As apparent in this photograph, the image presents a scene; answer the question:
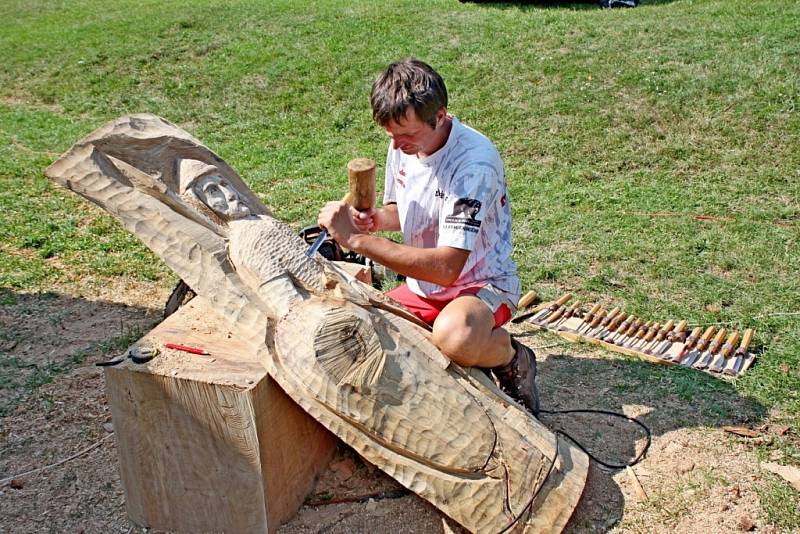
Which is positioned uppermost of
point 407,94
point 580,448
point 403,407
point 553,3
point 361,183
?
point 407,94

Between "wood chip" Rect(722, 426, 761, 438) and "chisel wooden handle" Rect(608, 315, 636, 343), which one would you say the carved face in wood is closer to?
"chisel wooden handle" Rect(608, 315, 636, 343)

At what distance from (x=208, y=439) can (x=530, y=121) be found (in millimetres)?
5843

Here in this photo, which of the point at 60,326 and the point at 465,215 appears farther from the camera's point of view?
the point at 60,326

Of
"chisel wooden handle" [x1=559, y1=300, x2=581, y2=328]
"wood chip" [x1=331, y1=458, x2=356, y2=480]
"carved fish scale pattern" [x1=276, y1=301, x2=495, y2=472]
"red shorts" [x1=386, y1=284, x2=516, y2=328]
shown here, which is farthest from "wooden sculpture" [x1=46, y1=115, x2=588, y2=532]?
"chisel wooden handle" [x1=559, y1=300, x2=581, y2=328]

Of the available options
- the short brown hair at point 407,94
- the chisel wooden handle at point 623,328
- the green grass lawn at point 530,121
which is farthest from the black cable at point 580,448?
the short brown hair at point 407,94

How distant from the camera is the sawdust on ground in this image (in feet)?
9.18

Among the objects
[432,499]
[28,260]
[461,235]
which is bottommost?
[28,260]

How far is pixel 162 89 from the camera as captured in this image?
9492mm

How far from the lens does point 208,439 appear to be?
260cm

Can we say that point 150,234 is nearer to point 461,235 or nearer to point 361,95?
point 461,235

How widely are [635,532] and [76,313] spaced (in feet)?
10.8

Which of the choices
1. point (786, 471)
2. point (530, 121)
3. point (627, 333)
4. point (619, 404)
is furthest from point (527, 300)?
point (530, 121)

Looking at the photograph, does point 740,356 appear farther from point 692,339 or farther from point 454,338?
point 454,338

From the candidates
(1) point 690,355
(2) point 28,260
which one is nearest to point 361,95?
(2) point 28,260
